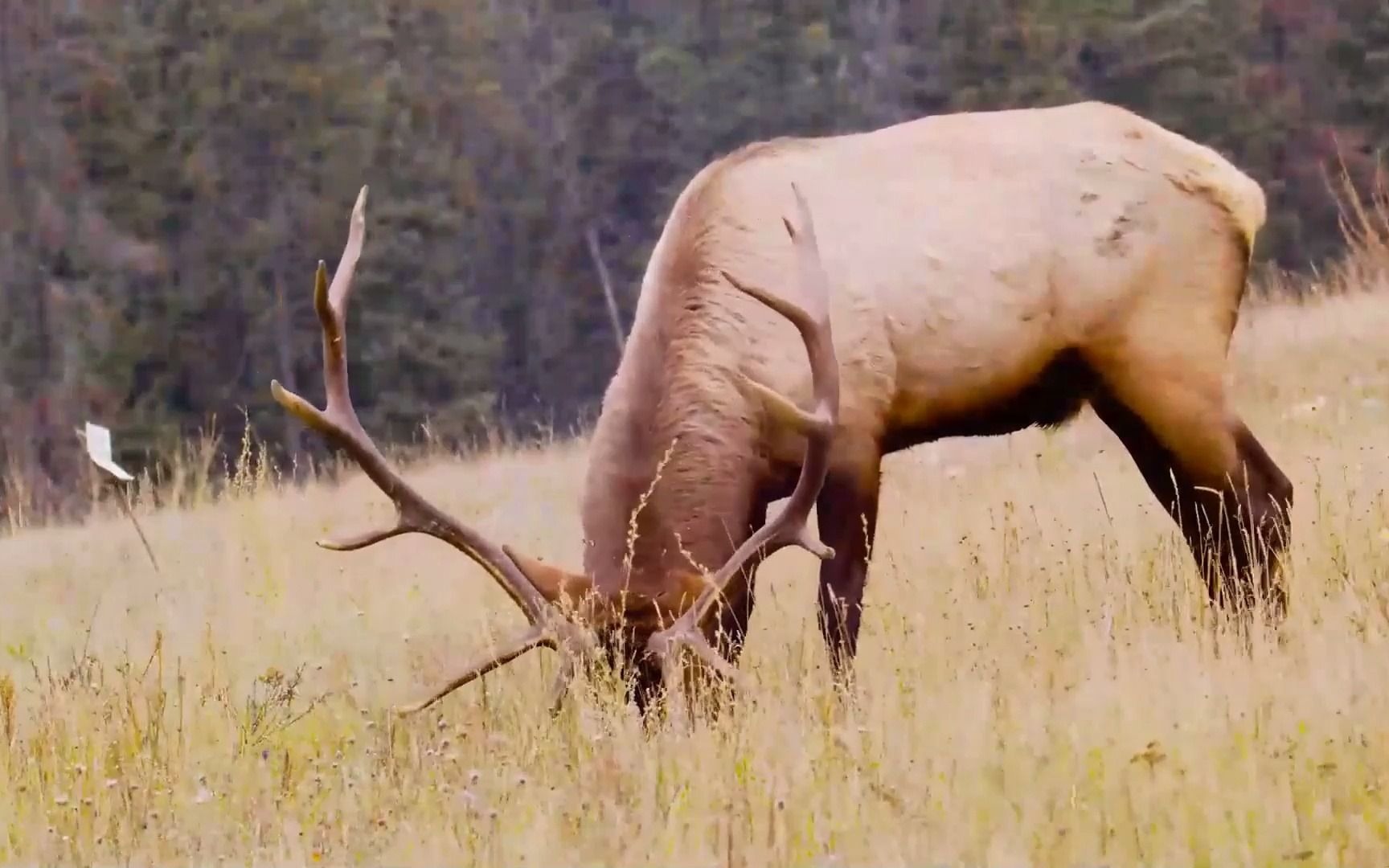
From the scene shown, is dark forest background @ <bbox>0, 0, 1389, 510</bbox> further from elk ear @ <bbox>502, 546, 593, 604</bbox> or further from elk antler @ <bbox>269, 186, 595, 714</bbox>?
elk ear @ <bbox>502, 546, 593, 604</bbox>

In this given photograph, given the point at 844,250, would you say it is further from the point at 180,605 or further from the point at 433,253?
the point at 433,253

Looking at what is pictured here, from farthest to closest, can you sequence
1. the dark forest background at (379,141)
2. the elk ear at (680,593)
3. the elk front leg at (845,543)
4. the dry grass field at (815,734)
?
the dark forest background at (379,141) → the elk front leg at (845,543) → the elk ear at (680,593) → the dry grass field at (815,734)

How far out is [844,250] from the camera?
5.77 meters

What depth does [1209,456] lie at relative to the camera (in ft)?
19.3

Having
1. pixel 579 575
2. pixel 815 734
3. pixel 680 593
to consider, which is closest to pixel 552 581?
pixel 579 575

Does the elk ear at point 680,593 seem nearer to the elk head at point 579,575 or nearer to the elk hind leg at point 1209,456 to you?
the elk head at point 579,575

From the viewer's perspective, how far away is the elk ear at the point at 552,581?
4.75 m

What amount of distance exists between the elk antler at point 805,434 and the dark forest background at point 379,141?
16070mm

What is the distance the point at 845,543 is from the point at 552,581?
42.8 inches

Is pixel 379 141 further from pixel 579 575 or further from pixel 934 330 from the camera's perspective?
pixel 579 575

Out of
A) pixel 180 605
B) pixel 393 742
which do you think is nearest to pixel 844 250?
pixel 393 742

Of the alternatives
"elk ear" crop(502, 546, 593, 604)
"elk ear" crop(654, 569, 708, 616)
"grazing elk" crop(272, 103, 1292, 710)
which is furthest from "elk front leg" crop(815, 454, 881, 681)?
"elk ear" crop(502, 546, 593, 604)

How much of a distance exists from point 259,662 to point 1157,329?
3443 mm

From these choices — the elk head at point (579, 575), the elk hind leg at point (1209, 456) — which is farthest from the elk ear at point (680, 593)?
the elk hind leg at point (1209, 456)
